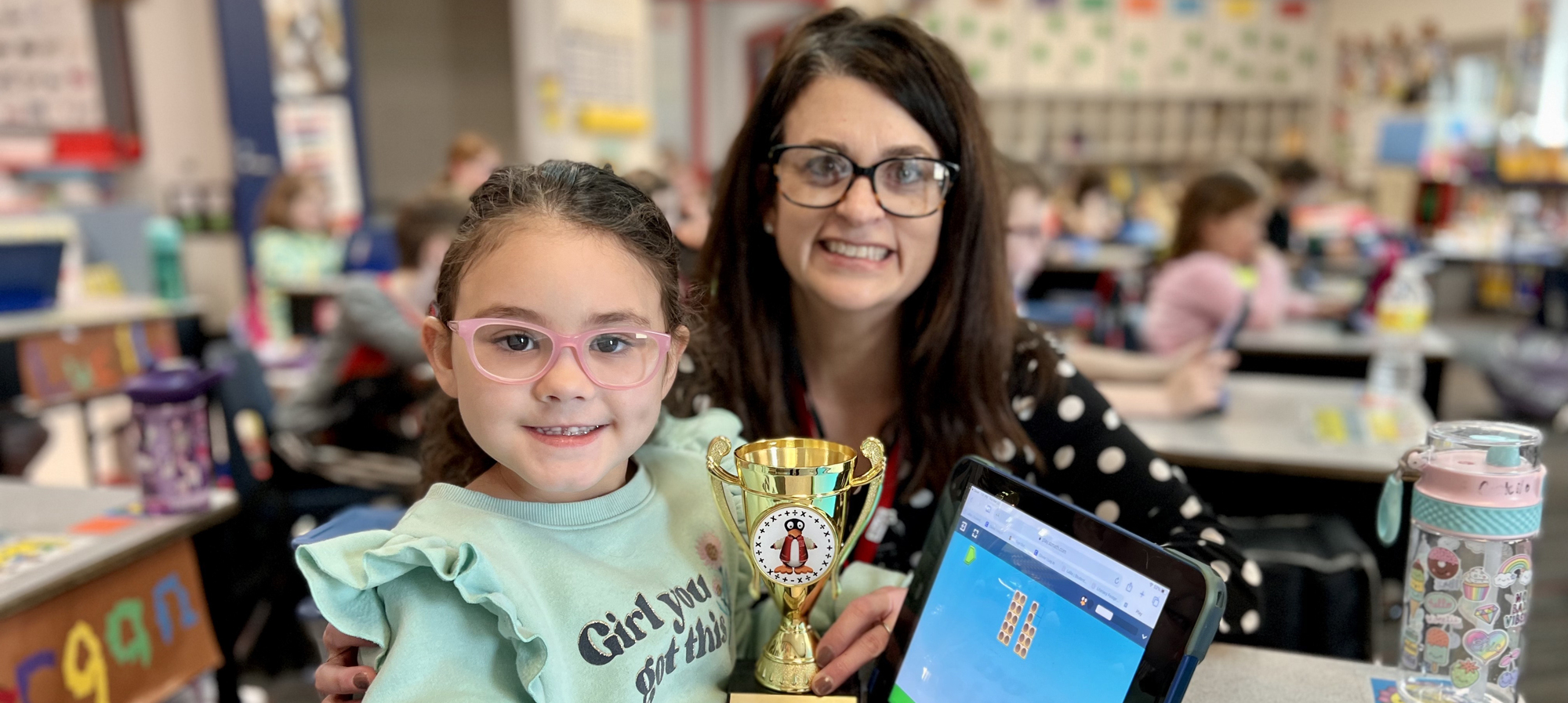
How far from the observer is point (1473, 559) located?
1.00 metres

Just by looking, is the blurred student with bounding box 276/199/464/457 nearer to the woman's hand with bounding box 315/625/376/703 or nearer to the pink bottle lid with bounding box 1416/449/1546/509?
the woman's hand with bounding box 315/625/376/703

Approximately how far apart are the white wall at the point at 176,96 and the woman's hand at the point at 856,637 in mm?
6381

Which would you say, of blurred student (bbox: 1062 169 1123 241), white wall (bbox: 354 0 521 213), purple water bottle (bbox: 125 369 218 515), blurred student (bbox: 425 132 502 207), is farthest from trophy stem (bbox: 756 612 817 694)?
white wall (bbox: 354 0 521 213)

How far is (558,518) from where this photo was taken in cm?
99

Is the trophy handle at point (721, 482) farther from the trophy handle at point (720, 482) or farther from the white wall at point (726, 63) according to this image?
the white wall at point (726, 63)

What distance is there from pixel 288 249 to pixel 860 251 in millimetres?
4495

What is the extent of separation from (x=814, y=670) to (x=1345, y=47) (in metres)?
10.3

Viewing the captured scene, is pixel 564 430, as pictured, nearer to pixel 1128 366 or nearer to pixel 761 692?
pixel 761 692

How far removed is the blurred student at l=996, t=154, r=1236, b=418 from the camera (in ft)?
7.97

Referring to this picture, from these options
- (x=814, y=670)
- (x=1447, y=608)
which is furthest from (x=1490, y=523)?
(x=814, y=670)

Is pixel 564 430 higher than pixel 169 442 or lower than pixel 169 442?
higher

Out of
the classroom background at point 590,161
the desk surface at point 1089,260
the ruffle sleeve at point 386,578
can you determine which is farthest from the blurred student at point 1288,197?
the ruffle sleeve at point 386,578

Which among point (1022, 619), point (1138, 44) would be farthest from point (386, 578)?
point (1138, 44)

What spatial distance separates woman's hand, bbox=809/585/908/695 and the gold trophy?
0.01 metres
